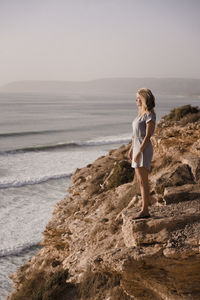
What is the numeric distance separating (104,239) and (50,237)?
131 inches

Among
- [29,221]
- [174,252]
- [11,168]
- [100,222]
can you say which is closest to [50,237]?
A: [100,222]

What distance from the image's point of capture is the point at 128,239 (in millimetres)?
6121

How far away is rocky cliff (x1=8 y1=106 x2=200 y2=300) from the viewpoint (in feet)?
18.4

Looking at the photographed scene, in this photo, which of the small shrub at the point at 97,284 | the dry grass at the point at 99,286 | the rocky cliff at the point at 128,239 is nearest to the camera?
the rocky cliff at the point at 128,239

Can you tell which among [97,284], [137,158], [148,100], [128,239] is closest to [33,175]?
[97,284]

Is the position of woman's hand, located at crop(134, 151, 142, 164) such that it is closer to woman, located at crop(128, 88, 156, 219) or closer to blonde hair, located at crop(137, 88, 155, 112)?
woman, located at crop(128, 88, 156, 219)

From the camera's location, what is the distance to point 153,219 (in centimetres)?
596

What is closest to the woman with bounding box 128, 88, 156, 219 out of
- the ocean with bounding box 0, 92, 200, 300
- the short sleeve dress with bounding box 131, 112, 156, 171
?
the short sleeve dress with bounding box 131, 112, 156, 171

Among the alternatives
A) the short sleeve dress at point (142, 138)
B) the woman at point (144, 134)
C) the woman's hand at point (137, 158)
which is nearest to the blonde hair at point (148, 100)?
the woman at point (144, 134)

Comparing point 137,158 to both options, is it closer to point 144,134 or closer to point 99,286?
point 144,134

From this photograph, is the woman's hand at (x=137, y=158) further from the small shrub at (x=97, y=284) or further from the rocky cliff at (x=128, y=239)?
the small shrub at (x=97, y=284)

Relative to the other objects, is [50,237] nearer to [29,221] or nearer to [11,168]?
[29,221]

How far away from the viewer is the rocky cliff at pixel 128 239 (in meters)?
5.61

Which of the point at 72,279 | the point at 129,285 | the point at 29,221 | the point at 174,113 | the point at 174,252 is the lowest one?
the point at 29,221
